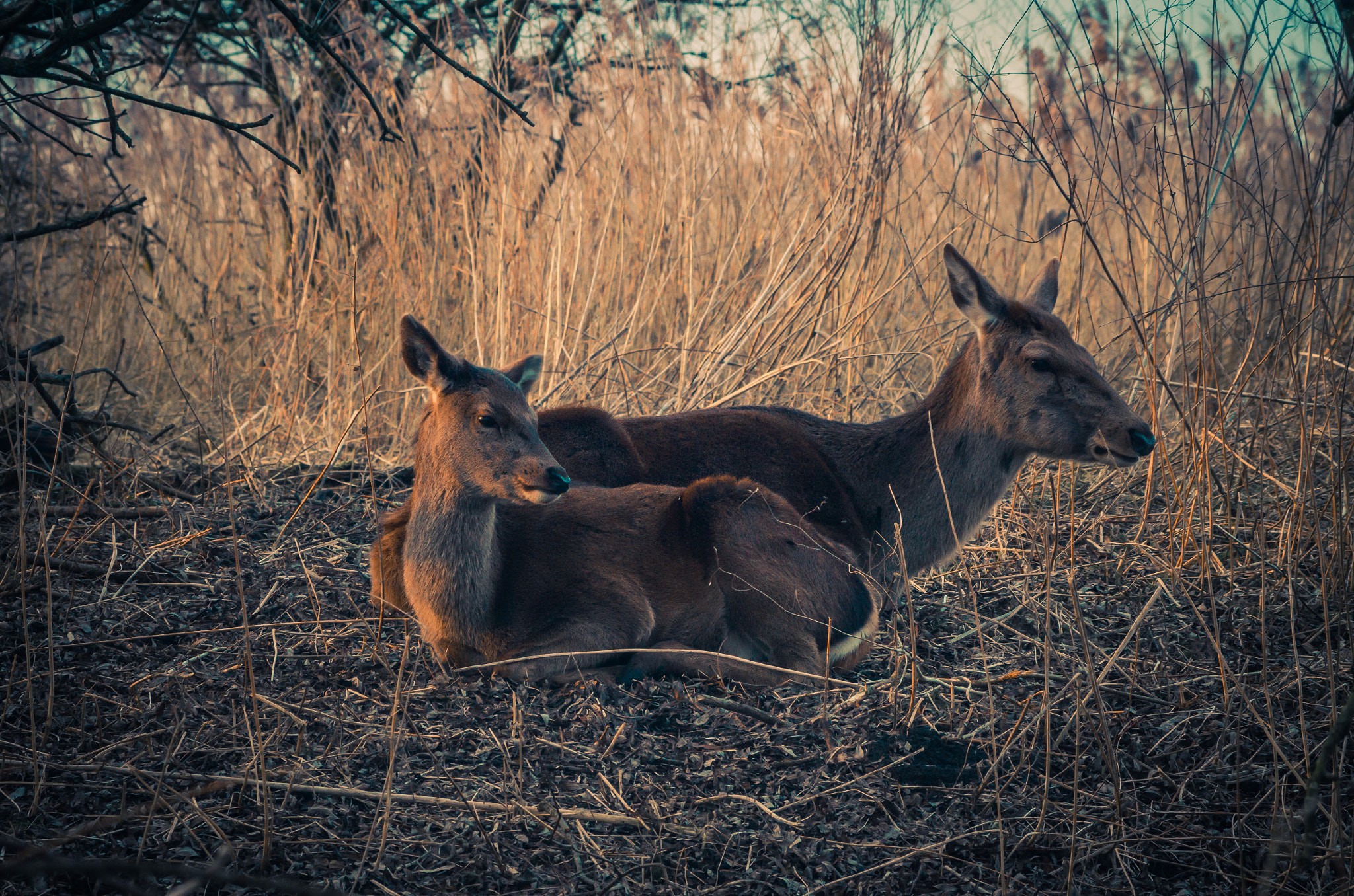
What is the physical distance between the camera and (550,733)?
295 centimetres

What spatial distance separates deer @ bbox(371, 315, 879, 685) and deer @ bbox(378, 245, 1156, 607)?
39cm

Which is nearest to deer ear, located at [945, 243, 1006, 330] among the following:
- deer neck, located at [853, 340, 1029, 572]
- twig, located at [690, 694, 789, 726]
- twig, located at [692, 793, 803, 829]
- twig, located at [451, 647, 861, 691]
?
deer neck, located at [853, 340, 1029, 572]

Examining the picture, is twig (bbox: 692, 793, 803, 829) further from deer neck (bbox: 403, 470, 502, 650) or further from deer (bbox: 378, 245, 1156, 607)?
deer (bbox: 378, 245, 1156, 607)

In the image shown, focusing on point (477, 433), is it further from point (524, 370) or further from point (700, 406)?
point (700, 406)

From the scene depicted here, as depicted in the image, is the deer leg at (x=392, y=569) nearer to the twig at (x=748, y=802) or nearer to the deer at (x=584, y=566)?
the deer at (x=584, y=566)

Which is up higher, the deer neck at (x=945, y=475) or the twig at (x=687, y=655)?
the deer neck at (x=945, y=475)

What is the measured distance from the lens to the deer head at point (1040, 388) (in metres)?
3.78

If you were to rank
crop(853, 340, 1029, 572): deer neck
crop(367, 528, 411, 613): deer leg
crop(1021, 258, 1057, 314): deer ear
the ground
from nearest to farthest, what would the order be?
the ground, crop(367, 528, 411, 613): deer leg, crop(853, 340, 1029, 572): deer neck, crop(1021, 258, 1057, 314): deer ear

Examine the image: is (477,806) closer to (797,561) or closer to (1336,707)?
(797,561)

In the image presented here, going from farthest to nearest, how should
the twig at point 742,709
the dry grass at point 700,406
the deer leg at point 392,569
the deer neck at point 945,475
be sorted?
the deer neck at point 945,475, the deer leg at point 392,569, the twig at point 742,709, the dry grass at point 700,406

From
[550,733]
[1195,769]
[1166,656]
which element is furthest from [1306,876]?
[550,733]

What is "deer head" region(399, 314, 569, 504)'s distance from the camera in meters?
3.26

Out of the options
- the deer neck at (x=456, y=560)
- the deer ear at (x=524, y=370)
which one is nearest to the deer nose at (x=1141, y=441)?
the deer ear at (x=524, y=370)

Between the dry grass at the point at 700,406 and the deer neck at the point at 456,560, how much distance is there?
0.23m
